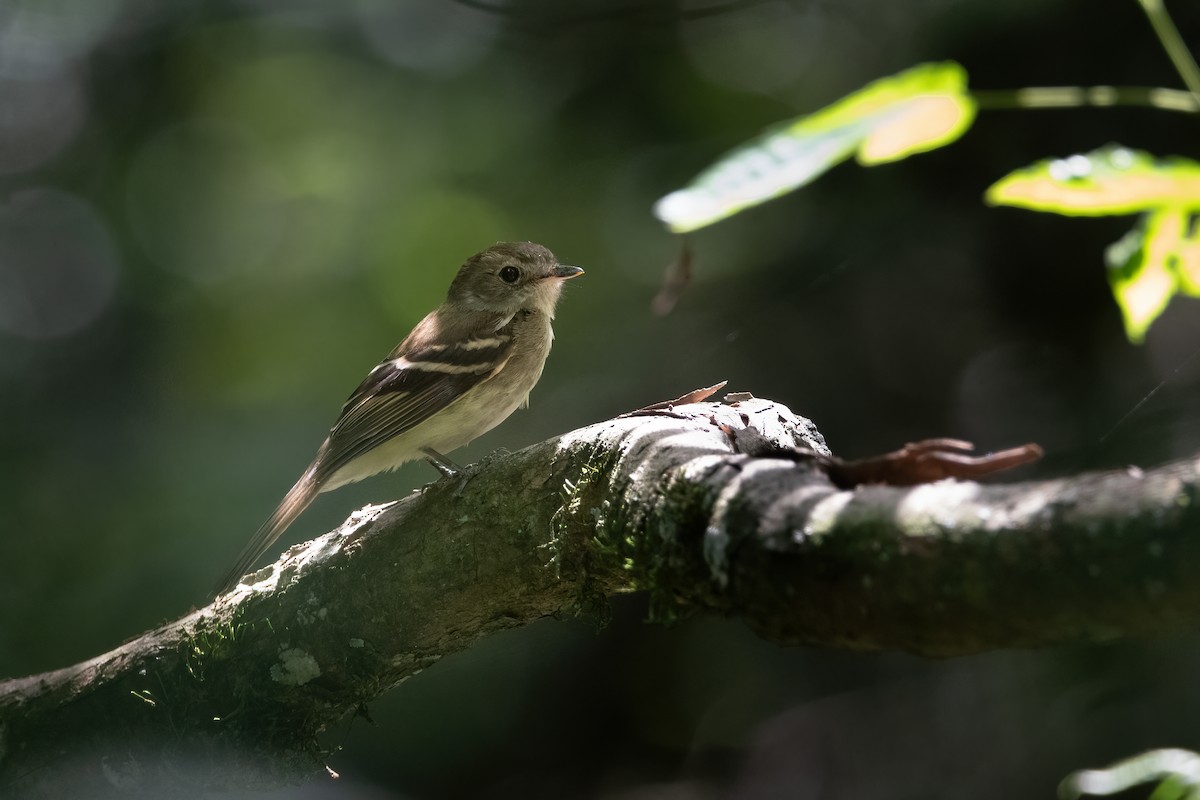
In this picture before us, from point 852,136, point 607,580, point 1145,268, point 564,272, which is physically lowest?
point 607,580

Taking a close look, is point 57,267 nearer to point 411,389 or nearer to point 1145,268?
point 411,389

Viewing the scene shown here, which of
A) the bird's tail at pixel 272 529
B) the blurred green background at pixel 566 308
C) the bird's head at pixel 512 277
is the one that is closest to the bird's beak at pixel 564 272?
the bird's head at pixel 512 277

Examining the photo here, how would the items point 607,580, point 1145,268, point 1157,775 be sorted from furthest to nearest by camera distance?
point 607,580 → point 1157,775 → point 1145,268

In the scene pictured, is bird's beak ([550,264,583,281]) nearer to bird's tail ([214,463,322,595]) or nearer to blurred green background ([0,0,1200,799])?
blurred green background ([0,0,1200,799])

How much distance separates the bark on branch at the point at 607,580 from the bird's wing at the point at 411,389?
116 centimetres

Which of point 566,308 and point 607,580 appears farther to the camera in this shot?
point 566,308

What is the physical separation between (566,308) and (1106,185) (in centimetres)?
620

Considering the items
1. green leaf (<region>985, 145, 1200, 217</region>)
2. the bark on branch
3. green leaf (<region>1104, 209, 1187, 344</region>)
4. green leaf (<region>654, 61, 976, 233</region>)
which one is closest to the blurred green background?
the bark on branch

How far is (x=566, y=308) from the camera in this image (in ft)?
24.6

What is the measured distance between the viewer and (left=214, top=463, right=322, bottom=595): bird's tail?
439cm

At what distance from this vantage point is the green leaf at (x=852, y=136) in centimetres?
133

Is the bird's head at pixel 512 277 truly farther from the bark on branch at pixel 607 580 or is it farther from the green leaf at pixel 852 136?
the green leaf at pixel 852 136

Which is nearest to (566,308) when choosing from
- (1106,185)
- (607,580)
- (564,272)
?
(564,272)

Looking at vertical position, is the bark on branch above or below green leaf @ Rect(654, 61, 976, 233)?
below
